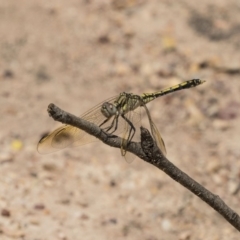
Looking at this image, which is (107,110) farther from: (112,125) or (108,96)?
(108,96)

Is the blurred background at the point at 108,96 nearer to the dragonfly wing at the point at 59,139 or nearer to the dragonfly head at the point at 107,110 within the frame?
the dragonfly wing at the point at 59,139

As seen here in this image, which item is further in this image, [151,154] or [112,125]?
[112,125]

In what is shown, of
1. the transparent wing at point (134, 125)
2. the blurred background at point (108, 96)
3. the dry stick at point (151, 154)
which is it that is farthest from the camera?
the blurred background at point (108, 96)

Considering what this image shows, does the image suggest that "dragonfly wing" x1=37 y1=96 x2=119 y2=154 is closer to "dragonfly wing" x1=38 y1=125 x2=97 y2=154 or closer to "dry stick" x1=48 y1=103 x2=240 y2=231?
"dragonfly wing" x1=38 y1=125 x2=97 y2=154

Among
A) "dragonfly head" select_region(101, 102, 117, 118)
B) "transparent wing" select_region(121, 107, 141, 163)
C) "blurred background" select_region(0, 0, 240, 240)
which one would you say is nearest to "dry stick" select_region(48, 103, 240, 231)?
"transparent wing" select_region(121, 107, 141, 163)

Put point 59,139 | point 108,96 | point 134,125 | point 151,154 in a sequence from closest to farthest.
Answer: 1. point 151,154
2. point 59,139
3. point 134,125
4. point 108,96

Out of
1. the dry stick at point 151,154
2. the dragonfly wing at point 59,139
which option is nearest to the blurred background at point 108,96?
the dragonfly wing at point 59,139

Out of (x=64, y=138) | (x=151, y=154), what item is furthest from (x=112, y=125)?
(x=151, y=154)

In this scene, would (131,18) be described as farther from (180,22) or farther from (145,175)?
(145,175)
